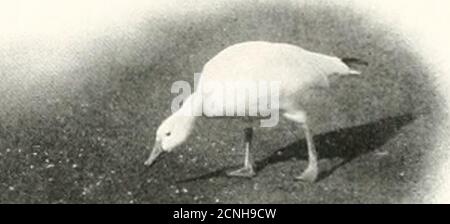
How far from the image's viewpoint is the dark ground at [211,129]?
10070 mm

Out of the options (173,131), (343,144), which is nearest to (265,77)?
(173,131)

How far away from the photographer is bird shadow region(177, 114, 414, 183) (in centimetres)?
1067

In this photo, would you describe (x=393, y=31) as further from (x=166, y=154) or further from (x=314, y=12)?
(x=166, y=154)

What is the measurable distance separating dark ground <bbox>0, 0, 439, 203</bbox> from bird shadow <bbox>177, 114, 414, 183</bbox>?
0.05 feet

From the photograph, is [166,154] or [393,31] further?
[393,31]

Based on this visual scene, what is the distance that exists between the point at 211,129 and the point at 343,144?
1.98 meters

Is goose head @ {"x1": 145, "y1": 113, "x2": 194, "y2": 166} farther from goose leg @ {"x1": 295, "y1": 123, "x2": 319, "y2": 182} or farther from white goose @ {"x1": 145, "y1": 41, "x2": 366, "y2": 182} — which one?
goose leg @ {"x1": 295, "y1": 123, "x2": 319, "y2": 182}

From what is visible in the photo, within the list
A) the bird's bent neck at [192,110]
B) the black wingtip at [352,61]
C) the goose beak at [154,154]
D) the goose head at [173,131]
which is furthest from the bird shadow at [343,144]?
the black wingtip at [352,61]

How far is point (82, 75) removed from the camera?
13.0 metres

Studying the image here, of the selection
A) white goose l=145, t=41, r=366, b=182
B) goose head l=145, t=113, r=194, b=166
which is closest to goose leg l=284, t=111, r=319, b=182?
white goose l=145, t=41, r=366, b=182

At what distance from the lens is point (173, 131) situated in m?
9.78
